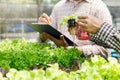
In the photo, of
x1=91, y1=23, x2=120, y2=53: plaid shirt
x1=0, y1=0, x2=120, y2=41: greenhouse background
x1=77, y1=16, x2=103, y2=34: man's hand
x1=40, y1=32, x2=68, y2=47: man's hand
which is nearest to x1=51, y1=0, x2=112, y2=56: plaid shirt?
x1=40, y1=32, x2=68, y2=47: man's hand

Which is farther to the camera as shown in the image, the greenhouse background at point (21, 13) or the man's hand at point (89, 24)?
the greenhouse background at point (21, 13)

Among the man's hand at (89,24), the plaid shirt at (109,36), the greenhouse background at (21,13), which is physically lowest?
the greenhouse background at (21,13)

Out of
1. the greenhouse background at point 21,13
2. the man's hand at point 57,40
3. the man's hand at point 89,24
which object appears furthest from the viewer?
the greenhouse background at point 21,13

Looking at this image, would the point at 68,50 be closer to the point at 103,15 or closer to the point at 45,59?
the point at 45,59

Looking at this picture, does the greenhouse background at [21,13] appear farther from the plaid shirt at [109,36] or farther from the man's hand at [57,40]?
the plaid shirt at [109,36]

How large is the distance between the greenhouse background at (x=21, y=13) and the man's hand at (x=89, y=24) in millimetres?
13927

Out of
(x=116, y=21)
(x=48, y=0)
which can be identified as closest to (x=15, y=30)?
(x=48, y=0)

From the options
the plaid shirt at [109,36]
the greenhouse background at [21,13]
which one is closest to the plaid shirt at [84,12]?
the plaid shirt at [109,36]

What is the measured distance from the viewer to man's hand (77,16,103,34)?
9.94 ft

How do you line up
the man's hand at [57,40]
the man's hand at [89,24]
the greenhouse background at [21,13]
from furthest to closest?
the greenhouse background at [21,13] < the man's hand at [57,40] < the man's hand at [89,24]

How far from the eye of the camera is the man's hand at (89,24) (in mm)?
3029

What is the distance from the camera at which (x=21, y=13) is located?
1753 cm

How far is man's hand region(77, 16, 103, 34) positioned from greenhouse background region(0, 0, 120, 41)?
1393 centimetres

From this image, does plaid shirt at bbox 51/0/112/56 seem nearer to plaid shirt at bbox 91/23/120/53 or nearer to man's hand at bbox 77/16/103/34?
plaid shirt at bbox 91/23/120/53
